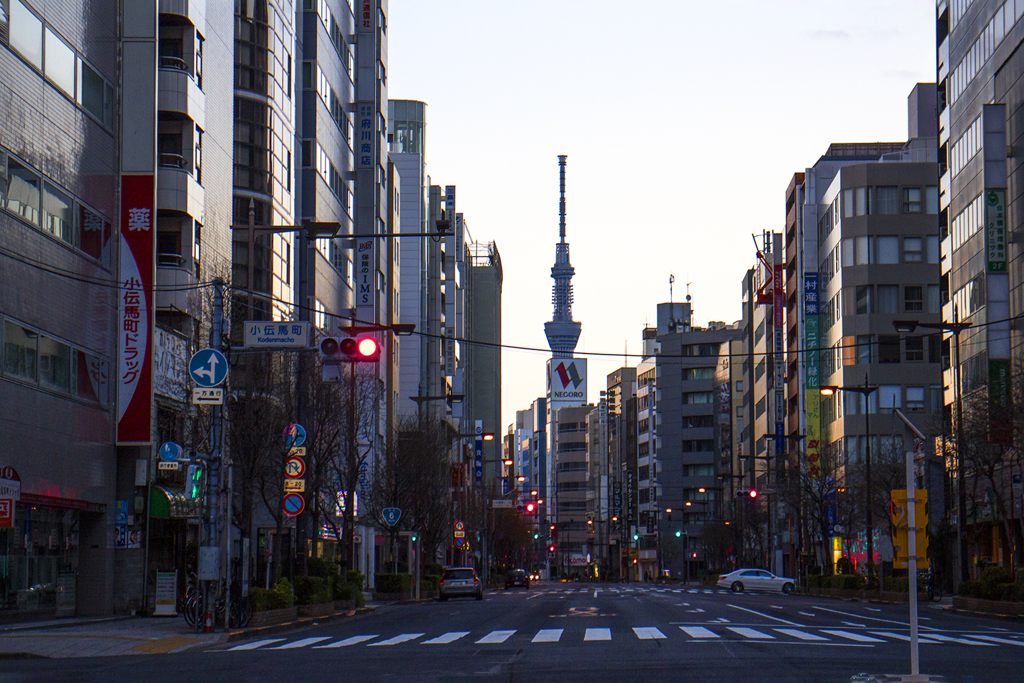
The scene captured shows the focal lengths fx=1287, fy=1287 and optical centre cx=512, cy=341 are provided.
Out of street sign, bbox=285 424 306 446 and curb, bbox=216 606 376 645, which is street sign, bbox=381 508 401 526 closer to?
curb, bbox=216 606 376 645

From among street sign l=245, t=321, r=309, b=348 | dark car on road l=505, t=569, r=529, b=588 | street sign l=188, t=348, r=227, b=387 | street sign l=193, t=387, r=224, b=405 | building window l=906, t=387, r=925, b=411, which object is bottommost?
dark car on road l=505, t=569, r=529, b=588

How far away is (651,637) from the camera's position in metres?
24.4

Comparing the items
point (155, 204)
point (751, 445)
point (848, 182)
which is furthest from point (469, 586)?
point (751, 445)

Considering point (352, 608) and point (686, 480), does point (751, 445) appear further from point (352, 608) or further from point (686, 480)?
point (352, 608)

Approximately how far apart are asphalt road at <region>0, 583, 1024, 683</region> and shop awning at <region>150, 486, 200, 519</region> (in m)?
8.94

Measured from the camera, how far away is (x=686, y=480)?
159 meters

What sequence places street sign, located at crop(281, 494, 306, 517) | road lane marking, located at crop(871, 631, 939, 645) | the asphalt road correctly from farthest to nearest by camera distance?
1. street sign, located at crop(281, 494, 306, 517)
2. road lane marking, located at crop(871, 631, 939, 645)
3. the asphalt road

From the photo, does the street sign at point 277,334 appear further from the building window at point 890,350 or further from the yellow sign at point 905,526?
the building window at point 890,350

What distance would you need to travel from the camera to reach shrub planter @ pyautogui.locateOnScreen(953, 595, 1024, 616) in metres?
36.8

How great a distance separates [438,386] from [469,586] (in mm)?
55852

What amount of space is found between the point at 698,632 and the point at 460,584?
32426 millimetres

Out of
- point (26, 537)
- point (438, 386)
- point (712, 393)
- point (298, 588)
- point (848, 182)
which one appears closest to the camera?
point (26, 537)

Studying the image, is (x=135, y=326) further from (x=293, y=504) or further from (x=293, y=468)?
(x=293, y=504)

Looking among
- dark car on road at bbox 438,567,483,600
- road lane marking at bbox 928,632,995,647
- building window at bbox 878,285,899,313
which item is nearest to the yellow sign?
road lane marking at bbox 928,632,995,647
